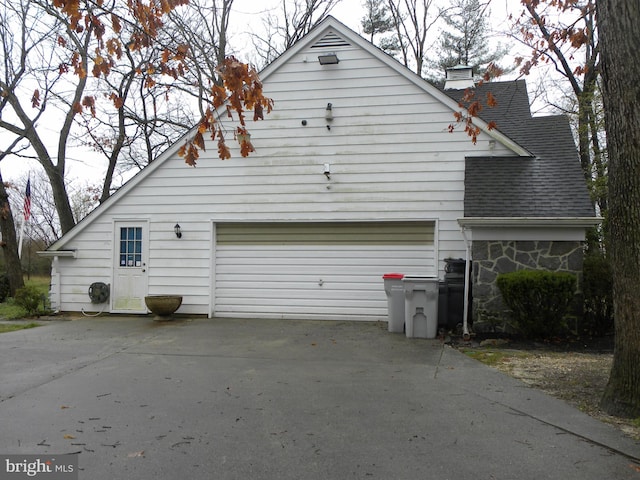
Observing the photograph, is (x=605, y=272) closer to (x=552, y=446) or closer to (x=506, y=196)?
(x=506, y=196)

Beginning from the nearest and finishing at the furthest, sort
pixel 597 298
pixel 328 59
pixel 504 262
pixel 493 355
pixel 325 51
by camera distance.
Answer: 1. pixel 493 355
2. pixel 504 262
3. pixel 597 298
4. pixel 328 59
5. pixel 325 51

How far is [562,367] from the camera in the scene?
252 inches

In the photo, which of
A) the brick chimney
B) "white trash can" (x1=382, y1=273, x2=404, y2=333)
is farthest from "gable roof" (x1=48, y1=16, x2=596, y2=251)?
the brick chimney

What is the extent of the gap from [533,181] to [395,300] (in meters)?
3.47

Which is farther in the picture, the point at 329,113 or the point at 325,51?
the point at 325,51

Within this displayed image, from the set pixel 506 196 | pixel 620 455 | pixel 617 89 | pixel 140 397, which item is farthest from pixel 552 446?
pixel 506 196

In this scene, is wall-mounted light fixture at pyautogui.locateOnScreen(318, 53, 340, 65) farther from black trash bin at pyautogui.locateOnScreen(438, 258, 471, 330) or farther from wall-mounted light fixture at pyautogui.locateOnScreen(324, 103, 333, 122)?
black trash bin at pyautogui.locateOnScreen(438, 258, 471, 330)

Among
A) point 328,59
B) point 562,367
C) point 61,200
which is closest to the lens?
point 562,367

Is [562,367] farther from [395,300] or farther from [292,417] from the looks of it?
[292,417]

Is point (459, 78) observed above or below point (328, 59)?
above

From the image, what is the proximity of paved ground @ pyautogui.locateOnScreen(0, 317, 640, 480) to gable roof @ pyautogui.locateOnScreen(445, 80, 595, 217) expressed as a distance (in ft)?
9.85

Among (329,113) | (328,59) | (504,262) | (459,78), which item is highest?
(459,78)

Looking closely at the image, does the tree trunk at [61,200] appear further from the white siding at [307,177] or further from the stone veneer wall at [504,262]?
the stone veneer wall at [504,262]

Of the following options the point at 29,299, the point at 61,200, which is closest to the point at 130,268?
the point at 29,299
